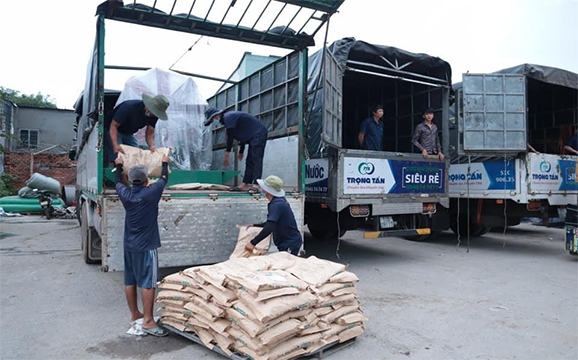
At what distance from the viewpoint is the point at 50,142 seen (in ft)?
83.9

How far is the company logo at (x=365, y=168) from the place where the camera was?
664cm

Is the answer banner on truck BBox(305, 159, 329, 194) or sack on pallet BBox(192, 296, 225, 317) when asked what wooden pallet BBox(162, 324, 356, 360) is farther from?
banner on truck BBox(305, 159, 329, 194)

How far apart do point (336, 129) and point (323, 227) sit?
191 cm

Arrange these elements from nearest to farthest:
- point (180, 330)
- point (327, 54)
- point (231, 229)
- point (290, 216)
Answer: point (180, 330)
point (290, 216)
point (231, 229)
point (327, 54)

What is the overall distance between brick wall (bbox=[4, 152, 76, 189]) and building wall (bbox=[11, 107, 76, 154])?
4.34 meters

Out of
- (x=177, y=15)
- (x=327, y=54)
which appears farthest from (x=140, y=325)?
(x=327, y=54)

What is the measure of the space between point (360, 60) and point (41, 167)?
18.8 m

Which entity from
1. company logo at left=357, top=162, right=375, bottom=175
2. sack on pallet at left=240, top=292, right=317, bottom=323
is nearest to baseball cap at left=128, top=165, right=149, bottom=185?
sack on pallet at left=240, top=292, right=317, bottom=323

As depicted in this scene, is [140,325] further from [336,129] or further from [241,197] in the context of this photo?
[336,129]

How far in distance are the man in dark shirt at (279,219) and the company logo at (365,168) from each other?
224cm

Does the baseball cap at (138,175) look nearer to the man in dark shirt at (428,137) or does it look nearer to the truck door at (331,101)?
the truck door at (331,101)

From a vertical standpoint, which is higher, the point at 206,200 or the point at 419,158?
the point at 419,158

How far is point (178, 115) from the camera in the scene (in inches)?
287

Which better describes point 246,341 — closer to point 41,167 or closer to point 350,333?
point 350,333
